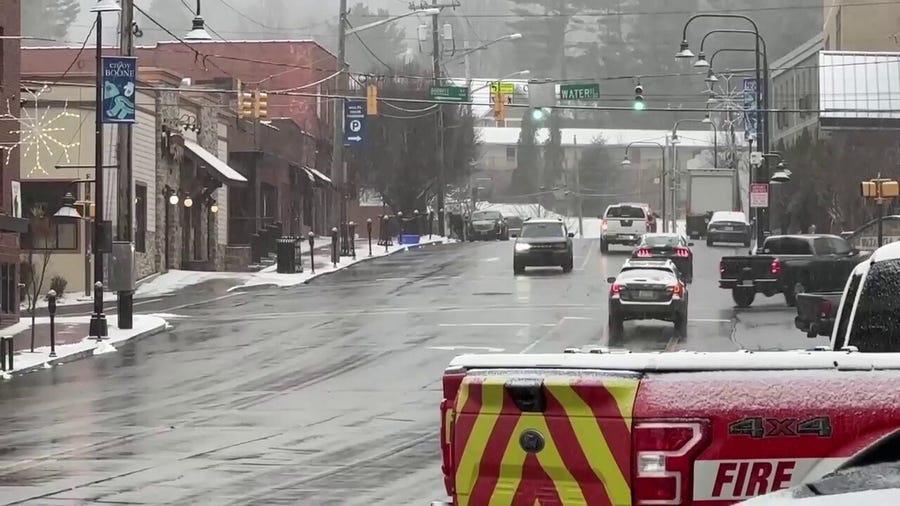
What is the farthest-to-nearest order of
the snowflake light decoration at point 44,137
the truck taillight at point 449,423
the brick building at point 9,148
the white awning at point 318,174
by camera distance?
the white awning at point 318,174 → the snowflake light decoration at point 44,137 → the brick building at point 9,148 → the truck taillight at point 449,423

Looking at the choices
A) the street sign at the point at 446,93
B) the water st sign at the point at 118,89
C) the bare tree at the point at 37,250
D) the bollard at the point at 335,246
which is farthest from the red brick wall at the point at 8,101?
the bollard at the point at 335,246


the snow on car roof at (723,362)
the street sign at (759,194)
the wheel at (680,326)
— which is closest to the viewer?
the snow on car roof at (723,362)

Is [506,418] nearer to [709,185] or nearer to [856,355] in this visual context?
[856,355]

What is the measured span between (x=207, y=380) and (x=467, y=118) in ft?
198

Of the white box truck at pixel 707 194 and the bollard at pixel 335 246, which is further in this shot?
the white box truck at pixel 707 194

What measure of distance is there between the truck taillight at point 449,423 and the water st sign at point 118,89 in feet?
90.6

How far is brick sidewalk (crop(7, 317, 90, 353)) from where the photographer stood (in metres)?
30.1

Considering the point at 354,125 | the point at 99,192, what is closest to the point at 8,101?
the point at 99,192

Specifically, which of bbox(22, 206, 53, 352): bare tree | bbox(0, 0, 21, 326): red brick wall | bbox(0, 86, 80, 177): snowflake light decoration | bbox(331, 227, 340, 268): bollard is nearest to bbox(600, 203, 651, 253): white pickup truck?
bbox(331, 227, 340, 268): bollard

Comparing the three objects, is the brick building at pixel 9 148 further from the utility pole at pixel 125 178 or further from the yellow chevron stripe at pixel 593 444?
the yellow chevron stripe at pixel 593 444

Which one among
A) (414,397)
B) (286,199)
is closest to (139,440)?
(414,397)

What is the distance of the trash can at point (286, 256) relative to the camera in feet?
158

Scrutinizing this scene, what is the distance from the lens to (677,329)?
29141mm

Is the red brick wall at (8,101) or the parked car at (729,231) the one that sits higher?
the red brick wall at (8,101)
